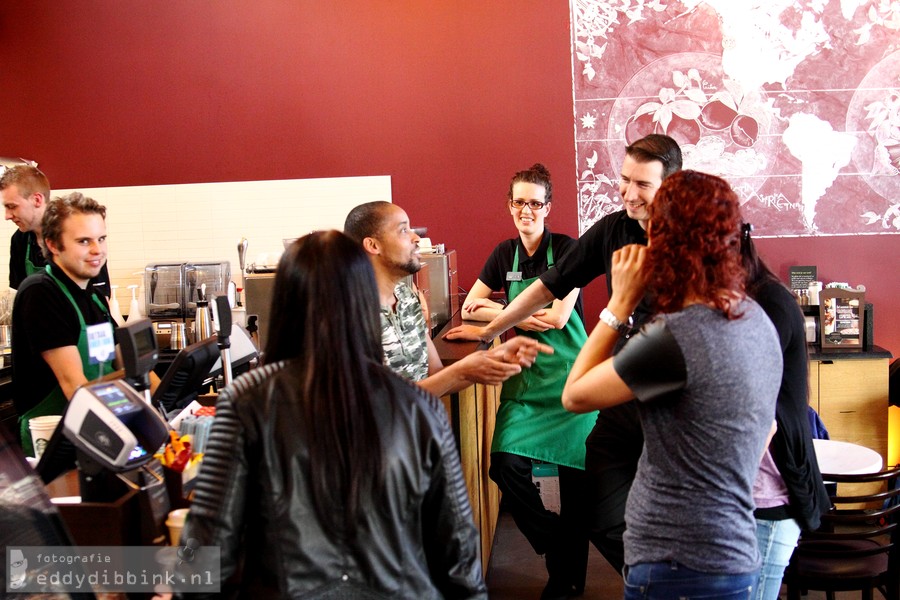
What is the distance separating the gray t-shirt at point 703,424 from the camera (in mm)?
1647

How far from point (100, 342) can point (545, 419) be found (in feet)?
6.72

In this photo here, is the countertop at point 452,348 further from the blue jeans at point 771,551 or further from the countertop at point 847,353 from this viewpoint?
the countertop at point 847,353

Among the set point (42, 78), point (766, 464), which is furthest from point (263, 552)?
point (42, 78)

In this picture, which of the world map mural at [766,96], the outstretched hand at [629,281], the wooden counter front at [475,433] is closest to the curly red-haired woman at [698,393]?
the outstretched hand at [629,281]

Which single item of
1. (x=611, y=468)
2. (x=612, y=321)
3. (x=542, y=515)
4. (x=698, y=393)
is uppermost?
(x=612, y=321)

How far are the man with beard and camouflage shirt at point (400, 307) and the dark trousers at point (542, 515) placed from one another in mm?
802

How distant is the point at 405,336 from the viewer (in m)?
2.72

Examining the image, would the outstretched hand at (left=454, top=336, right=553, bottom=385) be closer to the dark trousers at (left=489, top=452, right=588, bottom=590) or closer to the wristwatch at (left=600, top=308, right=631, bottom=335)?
the wristwatch at (left=600, top=308, right=631, bottom=335)

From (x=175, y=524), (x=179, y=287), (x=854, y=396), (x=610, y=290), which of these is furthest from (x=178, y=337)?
(x=854, y=396)

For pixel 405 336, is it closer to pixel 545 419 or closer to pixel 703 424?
pixel 545 419

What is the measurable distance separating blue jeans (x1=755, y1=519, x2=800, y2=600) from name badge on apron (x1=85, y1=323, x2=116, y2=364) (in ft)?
5.00

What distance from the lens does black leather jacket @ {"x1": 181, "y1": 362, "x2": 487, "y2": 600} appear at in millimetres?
1330

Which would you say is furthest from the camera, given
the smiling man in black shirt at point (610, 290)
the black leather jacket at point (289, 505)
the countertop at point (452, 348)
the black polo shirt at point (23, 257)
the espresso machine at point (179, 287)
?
the espresso machine at point (179, 287)

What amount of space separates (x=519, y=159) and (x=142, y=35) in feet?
8.35
